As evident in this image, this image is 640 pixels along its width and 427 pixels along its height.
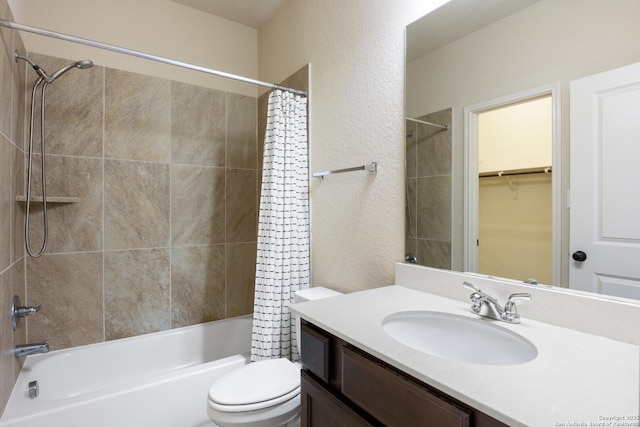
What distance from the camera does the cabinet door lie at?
86 centimetres

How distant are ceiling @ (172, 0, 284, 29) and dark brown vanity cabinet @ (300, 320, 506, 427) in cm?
232

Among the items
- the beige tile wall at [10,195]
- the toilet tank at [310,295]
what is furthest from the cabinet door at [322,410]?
the beige tile wall at [10,195]

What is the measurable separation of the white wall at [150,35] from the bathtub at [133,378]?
1.85 meters

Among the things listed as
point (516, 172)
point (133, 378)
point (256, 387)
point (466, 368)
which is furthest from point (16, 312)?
point (516, 172)

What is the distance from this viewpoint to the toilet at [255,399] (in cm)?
124

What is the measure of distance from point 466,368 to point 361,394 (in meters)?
0.30

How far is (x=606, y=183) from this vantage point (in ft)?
2.81

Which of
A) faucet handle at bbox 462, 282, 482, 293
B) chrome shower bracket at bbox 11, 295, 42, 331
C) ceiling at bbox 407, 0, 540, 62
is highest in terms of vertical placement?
ceiling at bbox 407, 0, 540, 62

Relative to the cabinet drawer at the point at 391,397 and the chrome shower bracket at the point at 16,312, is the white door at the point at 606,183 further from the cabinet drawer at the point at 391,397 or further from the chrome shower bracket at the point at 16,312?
the chrome shower bracket at the point at 16,312

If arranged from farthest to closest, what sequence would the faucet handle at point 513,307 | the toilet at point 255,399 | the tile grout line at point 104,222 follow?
the tile grout line at point 104,222
the toilet at point 255,399
the faucet handle at point 513,307

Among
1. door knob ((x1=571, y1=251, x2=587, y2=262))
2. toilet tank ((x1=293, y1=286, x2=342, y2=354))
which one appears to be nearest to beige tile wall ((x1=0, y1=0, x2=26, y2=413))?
toilet tank ((x1=293, y1=286, x2=342, y2=354))

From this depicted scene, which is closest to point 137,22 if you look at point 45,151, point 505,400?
point 45,151

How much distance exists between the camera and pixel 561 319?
3.00 ft

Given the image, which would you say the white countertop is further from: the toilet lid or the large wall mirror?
the toilet lid
